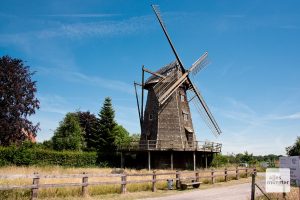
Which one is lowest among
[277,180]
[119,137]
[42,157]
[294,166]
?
[42,157]

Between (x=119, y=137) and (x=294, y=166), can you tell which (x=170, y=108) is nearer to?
(x=294, y=166)

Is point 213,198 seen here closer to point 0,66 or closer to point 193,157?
point 193,157

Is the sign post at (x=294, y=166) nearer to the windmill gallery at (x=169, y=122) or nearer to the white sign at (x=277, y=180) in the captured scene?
the white sign at (x=277, y=180)

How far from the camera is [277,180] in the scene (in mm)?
12938

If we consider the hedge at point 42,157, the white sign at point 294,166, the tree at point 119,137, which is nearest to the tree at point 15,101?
the hedge at point 42,157

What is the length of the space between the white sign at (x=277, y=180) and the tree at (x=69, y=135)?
44.9m

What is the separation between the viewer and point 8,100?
37.2 meters

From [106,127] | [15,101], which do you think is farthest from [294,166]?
[106,127]

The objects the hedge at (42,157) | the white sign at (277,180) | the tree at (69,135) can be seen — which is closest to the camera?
the white sign at (277,180)

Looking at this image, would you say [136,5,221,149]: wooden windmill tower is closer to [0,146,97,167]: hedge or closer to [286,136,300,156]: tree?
[0,146,97,167]: hedge

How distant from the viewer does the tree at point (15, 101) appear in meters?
36.2

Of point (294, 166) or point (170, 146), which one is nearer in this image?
point (294, 166)

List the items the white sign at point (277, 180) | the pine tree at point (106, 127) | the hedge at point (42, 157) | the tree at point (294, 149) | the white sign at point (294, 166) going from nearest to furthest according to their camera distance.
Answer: the white sign at point (277, 180) → the white sign at point (294, 166) → the hedge at point (42, 157) → the pine tree at point (106, 127) → the tree at point (294, 149)

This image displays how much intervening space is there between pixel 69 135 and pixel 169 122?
2447cm
